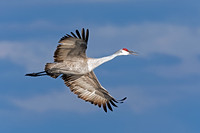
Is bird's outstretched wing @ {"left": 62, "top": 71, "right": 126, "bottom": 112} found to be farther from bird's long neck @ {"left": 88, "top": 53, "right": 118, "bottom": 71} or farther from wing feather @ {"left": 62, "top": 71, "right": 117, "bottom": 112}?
bird's long neck @ {"left": 88, "top": 53, "right": 118, "bottom": 71}

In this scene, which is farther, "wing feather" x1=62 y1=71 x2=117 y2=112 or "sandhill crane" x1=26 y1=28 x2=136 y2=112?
"wing feather" x1=62 y1=71 x2=117 y2=112

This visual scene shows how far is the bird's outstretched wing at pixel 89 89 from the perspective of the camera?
25.4m

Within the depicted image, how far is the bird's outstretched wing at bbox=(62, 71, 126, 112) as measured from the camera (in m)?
25.4

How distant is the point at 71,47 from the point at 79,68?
4.21ft

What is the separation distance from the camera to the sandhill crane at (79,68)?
22.8 metres

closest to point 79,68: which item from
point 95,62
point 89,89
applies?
point 95,62

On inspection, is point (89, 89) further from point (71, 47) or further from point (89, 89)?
point (71, 47)

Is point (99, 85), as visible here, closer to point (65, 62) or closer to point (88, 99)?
point (88, 99)

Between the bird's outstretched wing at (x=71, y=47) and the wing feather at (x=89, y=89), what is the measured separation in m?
2.17

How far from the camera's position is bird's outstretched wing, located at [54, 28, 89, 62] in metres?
22.4

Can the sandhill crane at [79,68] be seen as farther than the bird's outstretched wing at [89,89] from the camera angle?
No

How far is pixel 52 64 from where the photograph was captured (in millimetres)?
23469

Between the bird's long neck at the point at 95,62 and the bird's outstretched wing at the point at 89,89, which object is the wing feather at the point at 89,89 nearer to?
the bird's outstretched wing at the point at 89,89

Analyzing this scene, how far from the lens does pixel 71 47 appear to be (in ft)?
75.3
